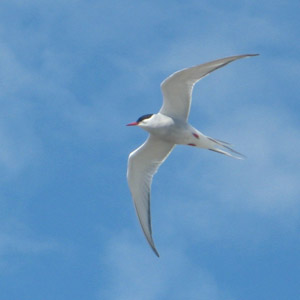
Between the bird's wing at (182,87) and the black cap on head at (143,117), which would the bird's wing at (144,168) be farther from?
the bird's wing at (182,87)

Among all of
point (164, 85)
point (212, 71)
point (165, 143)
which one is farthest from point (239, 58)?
point (165, 143)

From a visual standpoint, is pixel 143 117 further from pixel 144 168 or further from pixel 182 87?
pixel 144 168

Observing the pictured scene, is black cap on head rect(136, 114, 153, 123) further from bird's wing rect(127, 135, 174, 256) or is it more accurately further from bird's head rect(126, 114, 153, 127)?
bird's wing rect(127, 135, 174, 256)

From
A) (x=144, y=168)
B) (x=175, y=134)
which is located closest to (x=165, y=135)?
(x=175, y=134)

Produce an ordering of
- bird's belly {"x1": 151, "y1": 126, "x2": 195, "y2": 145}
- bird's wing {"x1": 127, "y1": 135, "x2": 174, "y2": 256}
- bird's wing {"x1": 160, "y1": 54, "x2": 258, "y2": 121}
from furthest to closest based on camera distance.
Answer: bird's wing {"x1": 127, "y1": 135, "x2": 174, "y2": 256}
bird's belly {"x1": 151, "y1": 126, "x2": 195, "y2": 145}
bird's wing {"x1": 160, "y1": 54, "x2": 258, "y2": 121}

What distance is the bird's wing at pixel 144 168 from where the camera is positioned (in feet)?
53.8

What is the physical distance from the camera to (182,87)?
15.6m

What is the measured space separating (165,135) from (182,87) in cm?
103

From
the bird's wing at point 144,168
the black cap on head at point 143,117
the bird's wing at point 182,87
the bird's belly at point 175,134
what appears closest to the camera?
the bird's wing at point 182,87

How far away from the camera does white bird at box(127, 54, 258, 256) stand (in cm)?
1537

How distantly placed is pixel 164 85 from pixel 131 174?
7.22 ft

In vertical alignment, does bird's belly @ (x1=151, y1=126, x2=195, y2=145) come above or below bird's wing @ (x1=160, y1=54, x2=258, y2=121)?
below

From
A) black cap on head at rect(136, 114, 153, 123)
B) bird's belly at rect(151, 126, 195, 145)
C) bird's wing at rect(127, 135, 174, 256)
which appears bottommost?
bird's wing at rect(127, 135, 174, 256)

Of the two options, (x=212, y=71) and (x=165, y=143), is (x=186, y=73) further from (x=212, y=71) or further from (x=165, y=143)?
(x=165, y=143)
